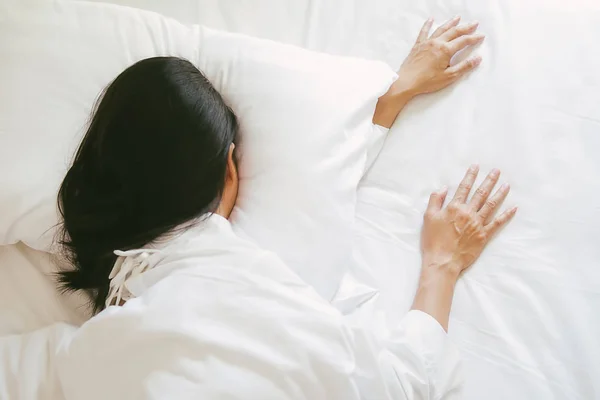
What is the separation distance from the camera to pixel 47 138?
98 cm

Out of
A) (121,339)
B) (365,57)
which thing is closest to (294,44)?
(365,57)

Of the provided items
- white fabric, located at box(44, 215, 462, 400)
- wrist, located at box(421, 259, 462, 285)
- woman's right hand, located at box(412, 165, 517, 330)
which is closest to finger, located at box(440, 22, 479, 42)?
woman's right hand, located at box(412, 165, 517, 330)

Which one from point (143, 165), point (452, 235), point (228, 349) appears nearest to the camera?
point (228, 349)

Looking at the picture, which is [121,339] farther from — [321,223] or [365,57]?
[365,57]

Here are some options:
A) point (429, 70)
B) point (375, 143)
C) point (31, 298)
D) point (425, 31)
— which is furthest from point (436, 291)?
point (31, 298)

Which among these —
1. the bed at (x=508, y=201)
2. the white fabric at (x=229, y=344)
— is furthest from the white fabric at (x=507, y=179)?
the white fabric at (x=229, y=344)

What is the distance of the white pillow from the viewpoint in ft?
3.13

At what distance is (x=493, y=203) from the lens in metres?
1.00

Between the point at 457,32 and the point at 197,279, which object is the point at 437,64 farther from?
the point at 197,279

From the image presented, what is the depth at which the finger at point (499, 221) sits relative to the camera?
0.98 metres

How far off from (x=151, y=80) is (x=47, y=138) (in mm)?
231

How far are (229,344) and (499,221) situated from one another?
19.0 inches

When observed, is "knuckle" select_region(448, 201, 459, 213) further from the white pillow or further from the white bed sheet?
the white bed sheet

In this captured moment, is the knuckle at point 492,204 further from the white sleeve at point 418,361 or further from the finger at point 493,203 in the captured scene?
the white sleeve at point 418,361
